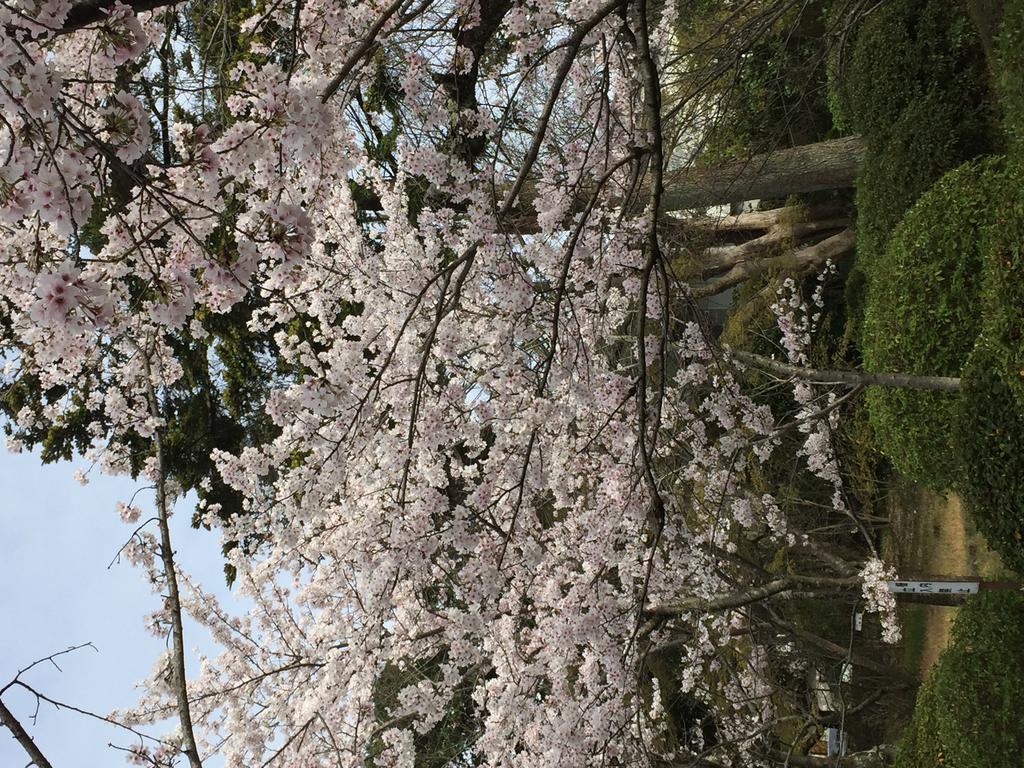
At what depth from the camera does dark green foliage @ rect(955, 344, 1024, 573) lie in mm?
3947

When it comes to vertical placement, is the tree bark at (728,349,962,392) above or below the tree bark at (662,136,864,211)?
below

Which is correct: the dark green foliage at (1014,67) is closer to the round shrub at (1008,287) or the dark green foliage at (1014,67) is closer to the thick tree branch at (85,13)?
the round shrub at (1008,287)

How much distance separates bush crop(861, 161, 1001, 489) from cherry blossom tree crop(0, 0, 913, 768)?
1.73ft

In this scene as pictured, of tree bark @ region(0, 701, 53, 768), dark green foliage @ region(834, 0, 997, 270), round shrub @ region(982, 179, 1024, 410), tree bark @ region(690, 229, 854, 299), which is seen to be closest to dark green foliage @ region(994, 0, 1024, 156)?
round shrub @ region(982, 179, 1024, 410)

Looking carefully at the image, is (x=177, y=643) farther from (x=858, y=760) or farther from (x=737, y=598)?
(x=858, y=760)

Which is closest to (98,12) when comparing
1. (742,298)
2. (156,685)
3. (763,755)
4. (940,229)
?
(940,229)

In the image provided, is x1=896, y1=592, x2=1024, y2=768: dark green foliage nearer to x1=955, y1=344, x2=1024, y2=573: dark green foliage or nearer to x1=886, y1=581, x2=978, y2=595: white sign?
x1=886, y1=581, x2=978, y2=595: white sign

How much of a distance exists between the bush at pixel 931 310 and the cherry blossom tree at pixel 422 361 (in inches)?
20.8

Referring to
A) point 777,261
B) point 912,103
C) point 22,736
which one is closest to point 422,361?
point 22,736

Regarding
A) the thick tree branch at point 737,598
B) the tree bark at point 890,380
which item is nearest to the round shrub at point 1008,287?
the tree bark at point 890,380

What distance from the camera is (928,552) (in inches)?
283

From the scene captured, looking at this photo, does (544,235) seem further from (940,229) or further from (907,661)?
(907,661)

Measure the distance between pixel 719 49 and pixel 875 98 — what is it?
1.37 meters

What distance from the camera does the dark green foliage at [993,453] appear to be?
13.0 ft
